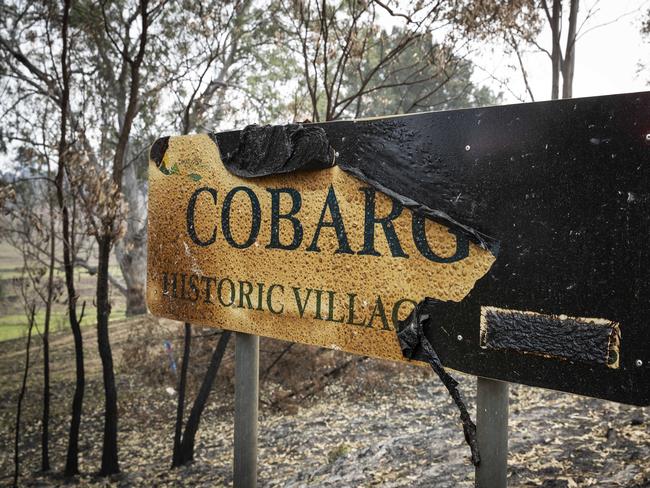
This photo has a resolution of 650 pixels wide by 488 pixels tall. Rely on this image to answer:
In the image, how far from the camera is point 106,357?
14.1 feet

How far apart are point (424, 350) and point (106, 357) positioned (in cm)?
409

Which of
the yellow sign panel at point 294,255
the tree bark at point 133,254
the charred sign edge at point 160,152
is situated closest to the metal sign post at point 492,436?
the yellow sign panel at point 294,255

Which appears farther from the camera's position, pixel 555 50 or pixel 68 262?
pixel 555 50

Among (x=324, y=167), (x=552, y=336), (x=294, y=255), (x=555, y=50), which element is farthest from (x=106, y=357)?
(x=555, y=50)

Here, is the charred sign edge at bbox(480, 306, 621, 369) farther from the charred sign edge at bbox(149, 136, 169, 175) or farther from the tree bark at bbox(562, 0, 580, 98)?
the tree bark at bbox(562, 0, 580, 98)

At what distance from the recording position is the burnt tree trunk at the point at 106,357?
4033 mm

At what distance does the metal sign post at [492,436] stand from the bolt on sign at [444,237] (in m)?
0.07

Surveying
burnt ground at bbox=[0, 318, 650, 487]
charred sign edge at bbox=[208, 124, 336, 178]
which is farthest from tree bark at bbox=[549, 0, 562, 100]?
charred sign edge at bbox=[208, 124, 336, 178]

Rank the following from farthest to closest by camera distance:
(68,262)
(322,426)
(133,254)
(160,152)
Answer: (133,254), (322,426), (68,262), (160,152)

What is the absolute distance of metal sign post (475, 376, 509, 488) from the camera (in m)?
0.95

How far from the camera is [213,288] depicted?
1.35m

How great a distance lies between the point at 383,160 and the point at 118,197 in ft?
11.0

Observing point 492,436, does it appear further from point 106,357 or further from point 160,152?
point 106,357

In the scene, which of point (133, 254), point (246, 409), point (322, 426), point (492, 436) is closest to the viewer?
point (492, 436)
